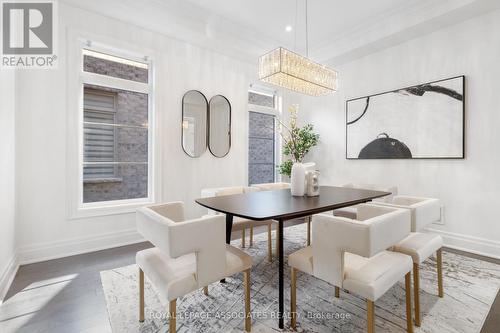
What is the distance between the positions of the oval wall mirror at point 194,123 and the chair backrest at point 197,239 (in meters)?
2.45

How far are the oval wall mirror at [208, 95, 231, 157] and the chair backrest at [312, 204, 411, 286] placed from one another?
2946mm

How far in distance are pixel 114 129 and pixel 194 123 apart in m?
1.14

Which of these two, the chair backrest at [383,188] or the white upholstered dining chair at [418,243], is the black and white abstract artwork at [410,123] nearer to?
the chair backrest at [383,188]

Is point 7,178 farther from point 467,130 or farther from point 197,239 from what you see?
point 467,130

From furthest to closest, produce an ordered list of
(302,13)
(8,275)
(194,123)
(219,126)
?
(219,126) → (194,123) → (302,13) → (8,275)

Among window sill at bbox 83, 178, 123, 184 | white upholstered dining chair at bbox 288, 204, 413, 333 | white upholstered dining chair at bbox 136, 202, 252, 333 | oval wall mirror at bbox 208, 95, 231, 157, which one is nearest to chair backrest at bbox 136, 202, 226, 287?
white upholstered dining chair at bbox 136, 202, 252, 333

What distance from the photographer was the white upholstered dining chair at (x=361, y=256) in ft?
4.12

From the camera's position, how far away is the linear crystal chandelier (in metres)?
2.49

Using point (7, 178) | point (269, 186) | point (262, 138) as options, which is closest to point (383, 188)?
point (269, 186)

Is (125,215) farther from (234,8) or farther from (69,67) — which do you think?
(234,8)

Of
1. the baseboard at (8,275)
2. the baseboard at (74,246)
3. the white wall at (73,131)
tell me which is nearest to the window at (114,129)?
the white wall at (73,131)

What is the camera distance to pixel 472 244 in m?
3.03

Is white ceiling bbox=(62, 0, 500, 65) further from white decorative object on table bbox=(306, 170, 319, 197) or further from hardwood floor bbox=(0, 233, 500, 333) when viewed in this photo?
hardwood floor bbox=(0, 233, 500, 333)

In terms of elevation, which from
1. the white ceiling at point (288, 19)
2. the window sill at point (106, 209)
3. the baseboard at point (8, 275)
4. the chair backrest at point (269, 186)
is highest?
the white ceiling at point (288, 19)
